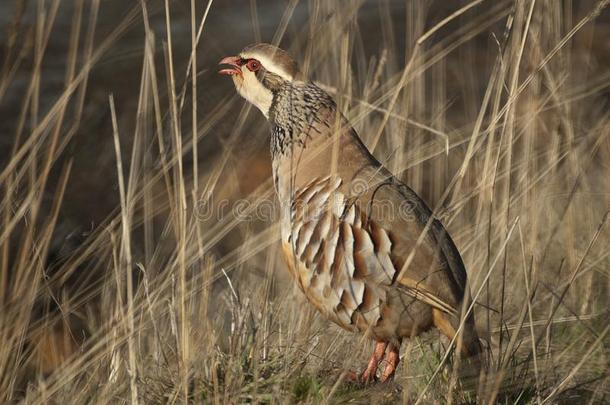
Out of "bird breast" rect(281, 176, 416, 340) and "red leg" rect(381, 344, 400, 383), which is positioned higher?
"bird breast" rect(281, 176, 416, 340)

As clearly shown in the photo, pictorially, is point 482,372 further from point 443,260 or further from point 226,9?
point 226,9

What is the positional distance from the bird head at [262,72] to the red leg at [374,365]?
115 cm

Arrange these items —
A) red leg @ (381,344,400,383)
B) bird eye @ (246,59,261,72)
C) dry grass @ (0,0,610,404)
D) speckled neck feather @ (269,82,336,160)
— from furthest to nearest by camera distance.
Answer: bird eye @ (246,59,261,72), speckled neck feather @ (269,82,336,160), red leg @ (381,344,400,383), dry grass @ (0,0,610,404)

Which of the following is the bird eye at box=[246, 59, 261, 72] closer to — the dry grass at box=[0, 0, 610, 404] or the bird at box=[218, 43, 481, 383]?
the dry grass at box=[0, 0, 610, 404]

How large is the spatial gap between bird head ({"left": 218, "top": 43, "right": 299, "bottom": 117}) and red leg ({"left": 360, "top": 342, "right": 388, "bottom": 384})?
115 centimetres

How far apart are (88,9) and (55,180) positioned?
178 cm

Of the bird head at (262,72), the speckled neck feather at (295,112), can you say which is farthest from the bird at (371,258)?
the bird head at (262,72)

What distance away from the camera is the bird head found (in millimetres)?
4316

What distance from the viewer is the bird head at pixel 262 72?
432cm

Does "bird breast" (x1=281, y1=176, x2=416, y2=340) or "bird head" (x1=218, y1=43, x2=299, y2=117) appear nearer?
"bird breast" (x1=281, y1=176, x2=416, y2=340)

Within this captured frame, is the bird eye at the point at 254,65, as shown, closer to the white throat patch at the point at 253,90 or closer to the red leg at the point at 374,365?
the white throat patch at the point at 253,90

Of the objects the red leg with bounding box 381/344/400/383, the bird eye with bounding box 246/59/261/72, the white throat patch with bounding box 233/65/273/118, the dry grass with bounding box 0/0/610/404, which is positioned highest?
the bird eye with bounding box 246/59/261/72

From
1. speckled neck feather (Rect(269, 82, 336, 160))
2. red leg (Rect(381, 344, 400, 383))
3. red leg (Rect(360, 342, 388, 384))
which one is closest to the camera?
red leg (Rect(360, 342, 388, 384))

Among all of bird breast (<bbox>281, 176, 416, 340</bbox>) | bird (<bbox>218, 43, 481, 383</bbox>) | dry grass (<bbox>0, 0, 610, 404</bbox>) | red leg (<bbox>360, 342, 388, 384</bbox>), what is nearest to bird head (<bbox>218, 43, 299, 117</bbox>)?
dry grass (<bbox>0, 0, 610, 404</bbox>)
